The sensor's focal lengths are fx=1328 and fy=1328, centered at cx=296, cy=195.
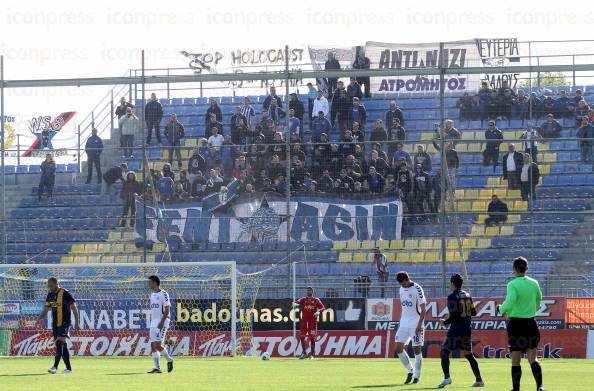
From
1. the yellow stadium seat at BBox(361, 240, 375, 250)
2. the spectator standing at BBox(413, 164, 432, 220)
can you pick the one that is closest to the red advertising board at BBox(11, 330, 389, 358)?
the yellow stadium seat at BBox(361, 240, 375, 250)

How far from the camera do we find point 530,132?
35.7m

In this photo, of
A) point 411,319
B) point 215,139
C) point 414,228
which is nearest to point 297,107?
point 215,139

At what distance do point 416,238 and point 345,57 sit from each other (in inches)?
294

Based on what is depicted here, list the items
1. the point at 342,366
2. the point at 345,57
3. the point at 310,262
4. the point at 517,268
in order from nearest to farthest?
the point at 517,268 → the point at 342,366 → the point at 310,262 → the point at 345,57

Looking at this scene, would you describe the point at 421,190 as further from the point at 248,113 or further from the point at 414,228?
the point at 248,113

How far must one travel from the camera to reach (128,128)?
38.2 metres

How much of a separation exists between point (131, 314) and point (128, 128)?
756cm

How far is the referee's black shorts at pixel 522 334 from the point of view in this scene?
1648cm

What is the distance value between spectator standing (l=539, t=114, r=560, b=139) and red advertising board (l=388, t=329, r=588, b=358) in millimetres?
7286

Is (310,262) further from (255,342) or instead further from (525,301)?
(525,301)

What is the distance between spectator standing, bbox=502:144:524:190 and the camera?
117ft

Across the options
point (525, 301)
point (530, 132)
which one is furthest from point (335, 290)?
point (525, 301)

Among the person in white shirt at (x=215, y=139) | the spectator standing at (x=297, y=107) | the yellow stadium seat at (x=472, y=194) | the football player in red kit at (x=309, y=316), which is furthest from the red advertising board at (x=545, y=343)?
the person in white shirt at (x=215, y=139)

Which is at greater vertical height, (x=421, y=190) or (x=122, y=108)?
(x=122, y=108)
